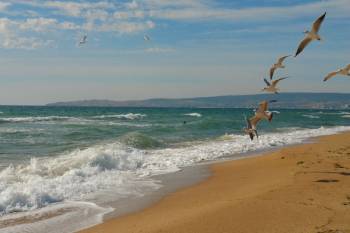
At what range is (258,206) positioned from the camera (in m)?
7.18

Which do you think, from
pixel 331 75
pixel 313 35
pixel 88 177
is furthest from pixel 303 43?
pixel 88 177

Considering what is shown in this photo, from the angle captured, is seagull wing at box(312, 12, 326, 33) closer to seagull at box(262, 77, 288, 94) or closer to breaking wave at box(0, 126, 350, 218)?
seagull at box(262, 77, 288, 94)

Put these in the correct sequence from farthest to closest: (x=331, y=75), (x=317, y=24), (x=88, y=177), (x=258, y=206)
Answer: (x=88, y=177) < (x=331, y=75) < (x=317, y=24) < (x=258, y=206)

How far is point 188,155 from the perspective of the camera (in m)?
16.7

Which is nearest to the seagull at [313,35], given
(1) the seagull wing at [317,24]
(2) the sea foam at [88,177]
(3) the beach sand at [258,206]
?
(1) the seagull wing at [317,24]

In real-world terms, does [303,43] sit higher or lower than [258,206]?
higher

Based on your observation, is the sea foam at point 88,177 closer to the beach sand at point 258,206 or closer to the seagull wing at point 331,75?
the beach sand at point 258,206

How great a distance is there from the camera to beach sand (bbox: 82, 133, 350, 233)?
248 inches

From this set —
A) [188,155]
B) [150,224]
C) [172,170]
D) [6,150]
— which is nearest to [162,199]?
[150,224]

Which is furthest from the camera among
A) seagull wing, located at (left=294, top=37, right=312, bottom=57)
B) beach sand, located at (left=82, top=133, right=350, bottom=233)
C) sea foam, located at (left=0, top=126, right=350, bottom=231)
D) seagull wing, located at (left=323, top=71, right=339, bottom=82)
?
seagull wing, located at (left=323, top=71, right=339, bottom=82)

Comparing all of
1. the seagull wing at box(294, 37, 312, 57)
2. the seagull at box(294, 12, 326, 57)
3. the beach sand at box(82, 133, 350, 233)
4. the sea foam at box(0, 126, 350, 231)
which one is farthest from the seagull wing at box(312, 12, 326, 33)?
the sea foam at box(0, 126, 350, 231)

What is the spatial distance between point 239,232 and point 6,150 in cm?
1388

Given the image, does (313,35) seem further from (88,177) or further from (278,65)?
(88,177)

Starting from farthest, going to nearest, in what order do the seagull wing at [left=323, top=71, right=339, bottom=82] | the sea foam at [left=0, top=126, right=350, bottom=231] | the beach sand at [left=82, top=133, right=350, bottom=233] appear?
the seagull wing at [left=323, top=71, right=339, bottom=82]
the sea foam at [left=0, top=126, right=350, bottom=231]
the beach sand at [left=82, top=133, right=350, bottom=233]
